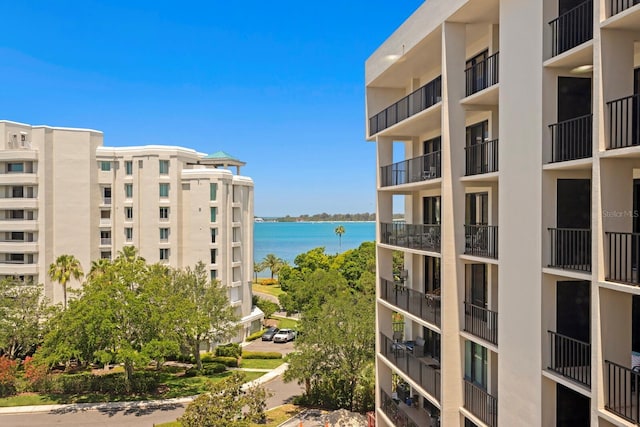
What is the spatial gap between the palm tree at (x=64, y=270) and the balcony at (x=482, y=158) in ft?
130

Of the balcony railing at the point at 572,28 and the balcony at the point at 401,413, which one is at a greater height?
the balcony railing at the point at 572,28

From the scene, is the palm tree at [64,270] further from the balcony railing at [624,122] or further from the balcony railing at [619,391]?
the balcony railing at [624,122]

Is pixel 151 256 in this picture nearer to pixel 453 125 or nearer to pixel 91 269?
pixel 91 269

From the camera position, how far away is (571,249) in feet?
32.1

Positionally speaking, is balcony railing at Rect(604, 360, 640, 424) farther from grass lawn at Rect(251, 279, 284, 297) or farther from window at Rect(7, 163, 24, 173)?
grass lawn at Rect(251, 279, 284, 297)

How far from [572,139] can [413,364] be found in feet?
33.5

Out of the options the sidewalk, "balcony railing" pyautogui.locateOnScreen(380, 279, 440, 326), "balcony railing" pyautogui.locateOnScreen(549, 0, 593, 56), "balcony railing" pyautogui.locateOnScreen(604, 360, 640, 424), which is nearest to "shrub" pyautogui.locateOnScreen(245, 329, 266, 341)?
the sidewalk

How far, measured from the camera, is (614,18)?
7.88 metres

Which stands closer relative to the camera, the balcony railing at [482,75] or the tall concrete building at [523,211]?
the tall concrete building at [523,211]

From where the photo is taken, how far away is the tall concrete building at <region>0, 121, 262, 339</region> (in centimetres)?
4319

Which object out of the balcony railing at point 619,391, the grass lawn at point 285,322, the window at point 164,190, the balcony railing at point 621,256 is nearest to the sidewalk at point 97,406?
the window at point 164,190

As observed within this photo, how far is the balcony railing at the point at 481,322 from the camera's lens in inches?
497

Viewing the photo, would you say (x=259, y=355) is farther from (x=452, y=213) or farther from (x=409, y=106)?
(x=452, y=213)

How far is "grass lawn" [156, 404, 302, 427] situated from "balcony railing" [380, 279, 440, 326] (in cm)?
1108
